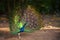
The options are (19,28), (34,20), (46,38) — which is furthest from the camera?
(34,20)

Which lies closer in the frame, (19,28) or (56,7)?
(19,28)

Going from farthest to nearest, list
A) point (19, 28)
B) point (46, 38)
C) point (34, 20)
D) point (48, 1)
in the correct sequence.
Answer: point (48, 1) < point (34, 20) < point (19, 28) < point (46, 38)

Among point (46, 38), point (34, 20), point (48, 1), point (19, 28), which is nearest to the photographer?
point (46, 38)

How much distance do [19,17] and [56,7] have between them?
39.3 ft

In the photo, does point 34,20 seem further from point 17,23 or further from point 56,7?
point 56,7

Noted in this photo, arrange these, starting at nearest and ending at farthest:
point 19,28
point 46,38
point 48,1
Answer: point 46,38 → point 19,28 → point 48,1

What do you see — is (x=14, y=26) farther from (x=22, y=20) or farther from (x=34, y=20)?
(x=34, y=20)

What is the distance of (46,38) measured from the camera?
843cm

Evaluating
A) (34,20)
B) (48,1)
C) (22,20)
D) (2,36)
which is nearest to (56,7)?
(48,1)

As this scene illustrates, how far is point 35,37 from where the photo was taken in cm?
862

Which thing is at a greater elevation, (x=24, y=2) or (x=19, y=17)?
(x=24, y=2)

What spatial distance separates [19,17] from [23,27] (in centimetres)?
52

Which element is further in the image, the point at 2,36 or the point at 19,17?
the point at 19,17

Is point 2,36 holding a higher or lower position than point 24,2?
lower
